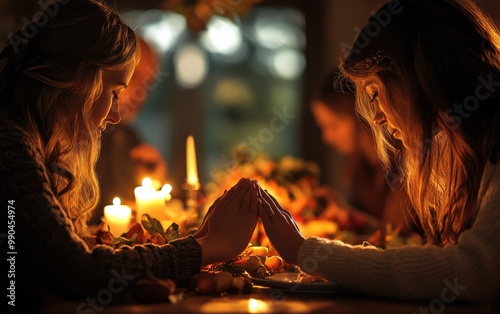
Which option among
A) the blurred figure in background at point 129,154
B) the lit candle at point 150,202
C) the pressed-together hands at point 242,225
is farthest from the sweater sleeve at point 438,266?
the blurred figure in background at point 129,154

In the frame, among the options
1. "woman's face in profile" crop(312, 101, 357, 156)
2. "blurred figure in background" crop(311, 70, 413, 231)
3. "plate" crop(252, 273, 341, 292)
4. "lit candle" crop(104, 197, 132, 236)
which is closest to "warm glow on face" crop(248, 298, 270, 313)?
"plate" crop(252, 273, 341, 292)

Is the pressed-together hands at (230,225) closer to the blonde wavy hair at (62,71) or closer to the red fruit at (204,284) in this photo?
the red fruit at (204,284)

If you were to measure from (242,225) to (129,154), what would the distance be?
8.86ft

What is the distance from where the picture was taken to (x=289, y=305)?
1190mm

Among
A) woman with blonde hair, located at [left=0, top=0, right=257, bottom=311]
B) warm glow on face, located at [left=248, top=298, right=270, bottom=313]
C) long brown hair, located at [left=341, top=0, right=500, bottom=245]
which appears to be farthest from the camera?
long brown hair, located at [left=341, top=0, right=500, bottom=245]

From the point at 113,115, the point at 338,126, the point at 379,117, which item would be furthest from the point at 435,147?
the point at 338,126

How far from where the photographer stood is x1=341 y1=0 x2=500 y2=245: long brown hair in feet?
4.46

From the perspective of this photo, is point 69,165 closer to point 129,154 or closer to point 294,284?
point 294,284

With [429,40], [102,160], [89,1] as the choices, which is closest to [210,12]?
[102,160]

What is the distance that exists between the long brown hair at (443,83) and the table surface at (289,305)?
0.20 meters

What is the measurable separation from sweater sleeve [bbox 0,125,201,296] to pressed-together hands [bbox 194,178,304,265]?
0.16m

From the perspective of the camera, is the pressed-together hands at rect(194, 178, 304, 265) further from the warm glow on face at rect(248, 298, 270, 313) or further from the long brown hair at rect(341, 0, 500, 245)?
the long brown hair at rect(341, 0, 500, 245)

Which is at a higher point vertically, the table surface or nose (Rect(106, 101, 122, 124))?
nose (Rect(106, 101, 122, 124))

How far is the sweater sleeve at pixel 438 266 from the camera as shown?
3.95 feet
